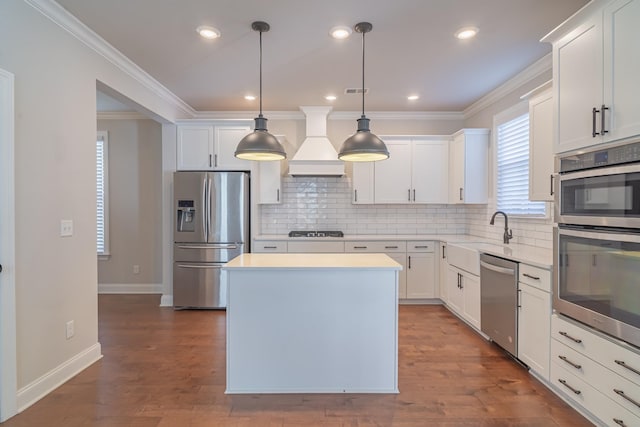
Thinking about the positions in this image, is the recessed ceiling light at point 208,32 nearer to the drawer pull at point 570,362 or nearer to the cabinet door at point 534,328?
the cabinet door at point 534,328

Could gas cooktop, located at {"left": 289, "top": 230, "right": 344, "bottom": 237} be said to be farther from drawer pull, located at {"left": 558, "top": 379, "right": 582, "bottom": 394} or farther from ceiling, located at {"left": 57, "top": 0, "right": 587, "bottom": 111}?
drawer pull, located at {"left": 558, "top": 379, "right": 582, "bottom": 394}

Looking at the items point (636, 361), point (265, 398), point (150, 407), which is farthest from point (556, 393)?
point (150, 407)

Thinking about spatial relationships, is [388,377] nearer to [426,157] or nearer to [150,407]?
[150,407]

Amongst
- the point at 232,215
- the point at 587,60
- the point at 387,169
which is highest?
the point at 587,60

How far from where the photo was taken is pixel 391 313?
2434 millimetres

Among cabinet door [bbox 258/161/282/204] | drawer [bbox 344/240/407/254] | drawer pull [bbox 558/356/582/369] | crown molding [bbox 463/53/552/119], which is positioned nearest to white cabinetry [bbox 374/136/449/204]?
crown molding [bbox 463/53/552/119]

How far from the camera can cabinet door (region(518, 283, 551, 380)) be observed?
8.20ft

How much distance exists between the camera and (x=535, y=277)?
2.61m

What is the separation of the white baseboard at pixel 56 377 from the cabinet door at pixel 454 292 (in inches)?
144

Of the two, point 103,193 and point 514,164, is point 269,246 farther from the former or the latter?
point 514,164

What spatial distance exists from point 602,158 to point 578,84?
0.50m

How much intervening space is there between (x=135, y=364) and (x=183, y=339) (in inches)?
22.7

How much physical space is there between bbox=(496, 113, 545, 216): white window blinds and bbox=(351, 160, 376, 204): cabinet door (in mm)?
1599

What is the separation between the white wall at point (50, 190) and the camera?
2238mm
